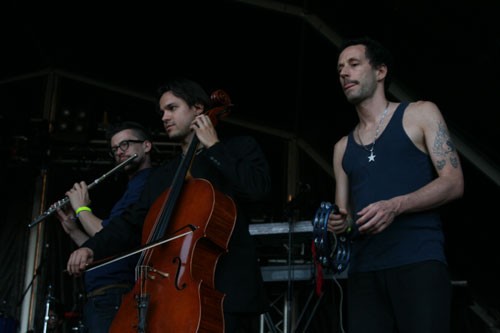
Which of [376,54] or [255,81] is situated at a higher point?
[255,81]

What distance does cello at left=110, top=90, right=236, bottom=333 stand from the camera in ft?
7.89

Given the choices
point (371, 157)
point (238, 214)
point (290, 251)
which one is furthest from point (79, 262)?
point (290, 251)

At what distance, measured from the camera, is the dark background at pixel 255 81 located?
4.84 metres

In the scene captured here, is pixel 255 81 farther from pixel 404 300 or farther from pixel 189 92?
pixel 404 300

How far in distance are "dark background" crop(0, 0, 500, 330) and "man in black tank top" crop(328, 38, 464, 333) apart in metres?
1.90

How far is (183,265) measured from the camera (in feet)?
8.25

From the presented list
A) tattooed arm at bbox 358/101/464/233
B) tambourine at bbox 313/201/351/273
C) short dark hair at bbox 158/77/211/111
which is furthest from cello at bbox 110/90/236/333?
tattooed arm at bbox 358/101/464/233

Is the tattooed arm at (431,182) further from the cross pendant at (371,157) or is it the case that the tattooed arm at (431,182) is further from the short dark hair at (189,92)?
the short dark hair at (189,92)

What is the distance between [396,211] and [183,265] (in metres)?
0.86

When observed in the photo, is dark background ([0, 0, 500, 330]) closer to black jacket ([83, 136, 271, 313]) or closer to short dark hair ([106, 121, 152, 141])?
short dark hair ([106, 121, 152, 141])

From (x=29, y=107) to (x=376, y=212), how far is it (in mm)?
7945

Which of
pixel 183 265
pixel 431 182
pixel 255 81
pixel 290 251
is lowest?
pixel 183 265

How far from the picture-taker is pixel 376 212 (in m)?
2.17

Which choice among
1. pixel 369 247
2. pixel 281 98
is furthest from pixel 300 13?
pixel 369 247
